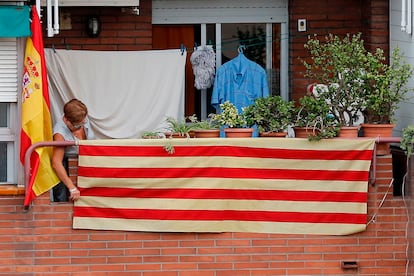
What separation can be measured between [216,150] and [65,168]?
1496 millimetres

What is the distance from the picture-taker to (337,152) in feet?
32.4

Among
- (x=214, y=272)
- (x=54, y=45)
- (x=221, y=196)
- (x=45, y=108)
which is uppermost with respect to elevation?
(x=54, y=45)

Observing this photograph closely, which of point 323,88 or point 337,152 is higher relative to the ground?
point 323,88

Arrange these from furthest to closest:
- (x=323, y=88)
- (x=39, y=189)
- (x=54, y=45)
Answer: (x=54, y=45) < (x=323, y=88) < (x=39, y=189)

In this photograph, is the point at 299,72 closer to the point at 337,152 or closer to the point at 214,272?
the point at 337,152

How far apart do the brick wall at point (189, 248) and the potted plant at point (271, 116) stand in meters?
0.99

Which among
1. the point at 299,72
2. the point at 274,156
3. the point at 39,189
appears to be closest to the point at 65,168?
the point at 39,189

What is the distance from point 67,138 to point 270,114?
2019 millimetres

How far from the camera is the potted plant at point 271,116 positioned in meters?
10.0

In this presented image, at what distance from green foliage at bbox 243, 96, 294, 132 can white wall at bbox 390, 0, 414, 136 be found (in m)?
1.44

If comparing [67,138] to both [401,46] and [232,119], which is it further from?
[401,46]

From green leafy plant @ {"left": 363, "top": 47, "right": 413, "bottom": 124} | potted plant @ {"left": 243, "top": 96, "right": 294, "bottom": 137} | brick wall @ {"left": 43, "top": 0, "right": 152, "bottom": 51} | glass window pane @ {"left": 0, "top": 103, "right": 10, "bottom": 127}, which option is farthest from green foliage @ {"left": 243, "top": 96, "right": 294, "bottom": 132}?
brick wall @ {"left": 43, "top": 0, "right": 152, "bottom": 51}

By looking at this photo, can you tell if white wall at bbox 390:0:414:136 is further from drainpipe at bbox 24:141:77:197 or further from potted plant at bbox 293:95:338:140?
drainpipe at bbox 24:141:77:197

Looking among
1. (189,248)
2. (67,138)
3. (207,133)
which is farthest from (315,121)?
(67,138)
